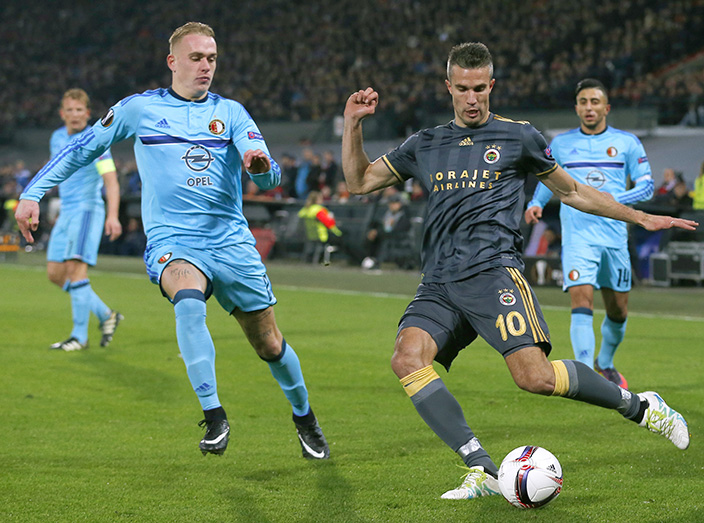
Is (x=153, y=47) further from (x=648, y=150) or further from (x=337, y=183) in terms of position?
(x=648, y=150)

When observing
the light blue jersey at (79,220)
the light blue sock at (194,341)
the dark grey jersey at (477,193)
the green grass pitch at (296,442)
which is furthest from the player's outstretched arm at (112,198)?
the dark grey jersey at (477,193)

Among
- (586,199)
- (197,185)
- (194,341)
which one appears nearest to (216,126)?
(197,185)

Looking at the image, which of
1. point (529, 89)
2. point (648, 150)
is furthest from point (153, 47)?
point (648, 150)

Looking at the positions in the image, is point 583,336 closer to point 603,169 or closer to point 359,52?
point 603,169

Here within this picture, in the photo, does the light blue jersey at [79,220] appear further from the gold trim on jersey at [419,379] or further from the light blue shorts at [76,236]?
the gold trim on jersey at [419,379]

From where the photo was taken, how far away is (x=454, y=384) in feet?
25.8

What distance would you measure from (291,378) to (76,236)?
15.9 feet

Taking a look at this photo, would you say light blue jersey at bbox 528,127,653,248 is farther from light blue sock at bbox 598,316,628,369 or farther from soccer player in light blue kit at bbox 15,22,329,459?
soccer player in light blue kit at bbox 15,22,329,459

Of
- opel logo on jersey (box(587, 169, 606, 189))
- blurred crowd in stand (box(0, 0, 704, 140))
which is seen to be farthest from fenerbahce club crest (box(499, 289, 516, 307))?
blurred crowd in stand (box(0, 0, 704, 140))

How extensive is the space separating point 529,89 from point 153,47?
19.6 m

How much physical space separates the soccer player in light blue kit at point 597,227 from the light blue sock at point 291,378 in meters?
2.89

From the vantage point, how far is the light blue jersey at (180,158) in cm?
533

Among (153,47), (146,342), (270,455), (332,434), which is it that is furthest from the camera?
(153,47)

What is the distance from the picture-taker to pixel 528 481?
423 centimetres
